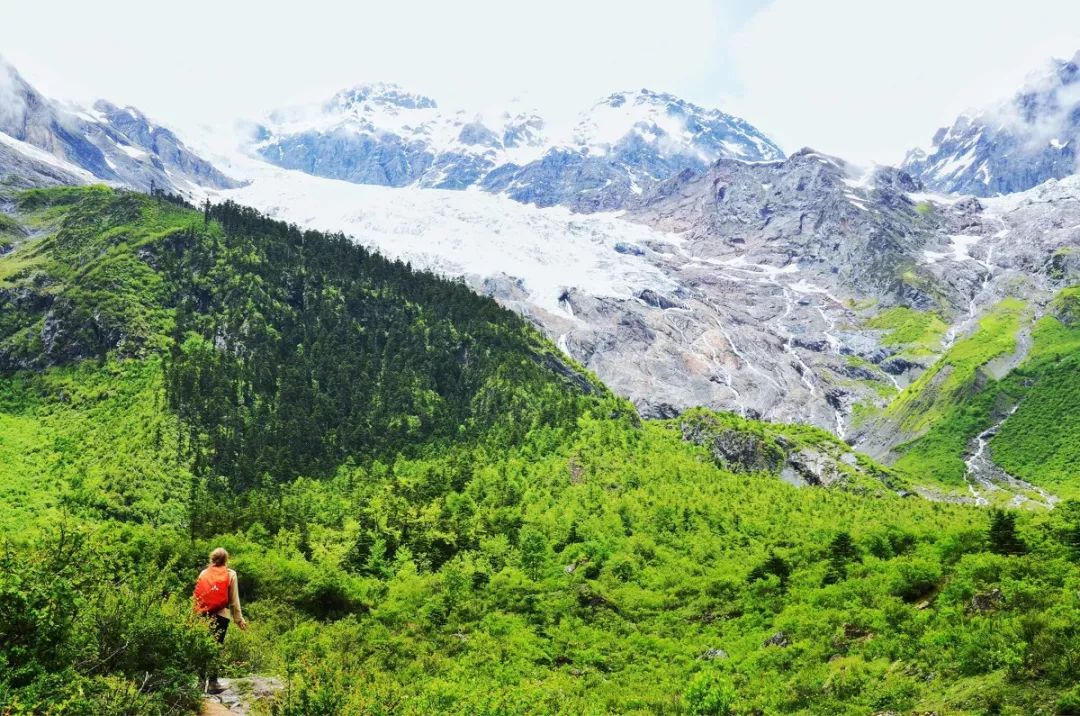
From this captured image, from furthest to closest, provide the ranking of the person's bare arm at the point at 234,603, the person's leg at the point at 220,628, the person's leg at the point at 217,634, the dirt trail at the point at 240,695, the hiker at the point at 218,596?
the person's bare arm at the point at 234,603 < the person's leg at the point at 220,628 < the hiker at the point at 218,596 < the person's leg at the point at 217,634 < the dirt trail at the point at 240,695

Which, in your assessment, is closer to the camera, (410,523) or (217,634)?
(217,634)

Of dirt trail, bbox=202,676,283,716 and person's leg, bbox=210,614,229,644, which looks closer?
dirt trail, bbox=202,676,283,716

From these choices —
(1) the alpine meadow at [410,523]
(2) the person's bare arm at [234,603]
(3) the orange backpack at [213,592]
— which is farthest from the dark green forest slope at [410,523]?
(2) the person's bare arm at [234,603]

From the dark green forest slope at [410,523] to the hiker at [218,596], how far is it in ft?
2.68

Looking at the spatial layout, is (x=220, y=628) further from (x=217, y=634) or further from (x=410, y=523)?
(x=410, y=523)

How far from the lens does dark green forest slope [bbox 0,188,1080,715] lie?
21938 millimetres

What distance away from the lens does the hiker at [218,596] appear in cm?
2083

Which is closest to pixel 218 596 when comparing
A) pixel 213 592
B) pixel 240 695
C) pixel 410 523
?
pixel 213 592

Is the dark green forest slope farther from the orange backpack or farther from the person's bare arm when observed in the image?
the person's bare arm

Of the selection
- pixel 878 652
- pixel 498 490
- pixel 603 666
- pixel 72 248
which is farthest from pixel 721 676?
pixel 72 248

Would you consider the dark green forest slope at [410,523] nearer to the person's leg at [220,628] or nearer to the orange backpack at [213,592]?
the orange backpack at [213,592]

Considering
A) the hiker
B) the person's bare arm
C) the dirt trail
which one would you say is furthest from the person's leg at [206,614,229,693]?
the person's bare arm

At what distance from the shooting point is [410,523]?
73500 millimetres

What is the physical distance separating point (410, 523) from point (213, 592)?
53.6m
